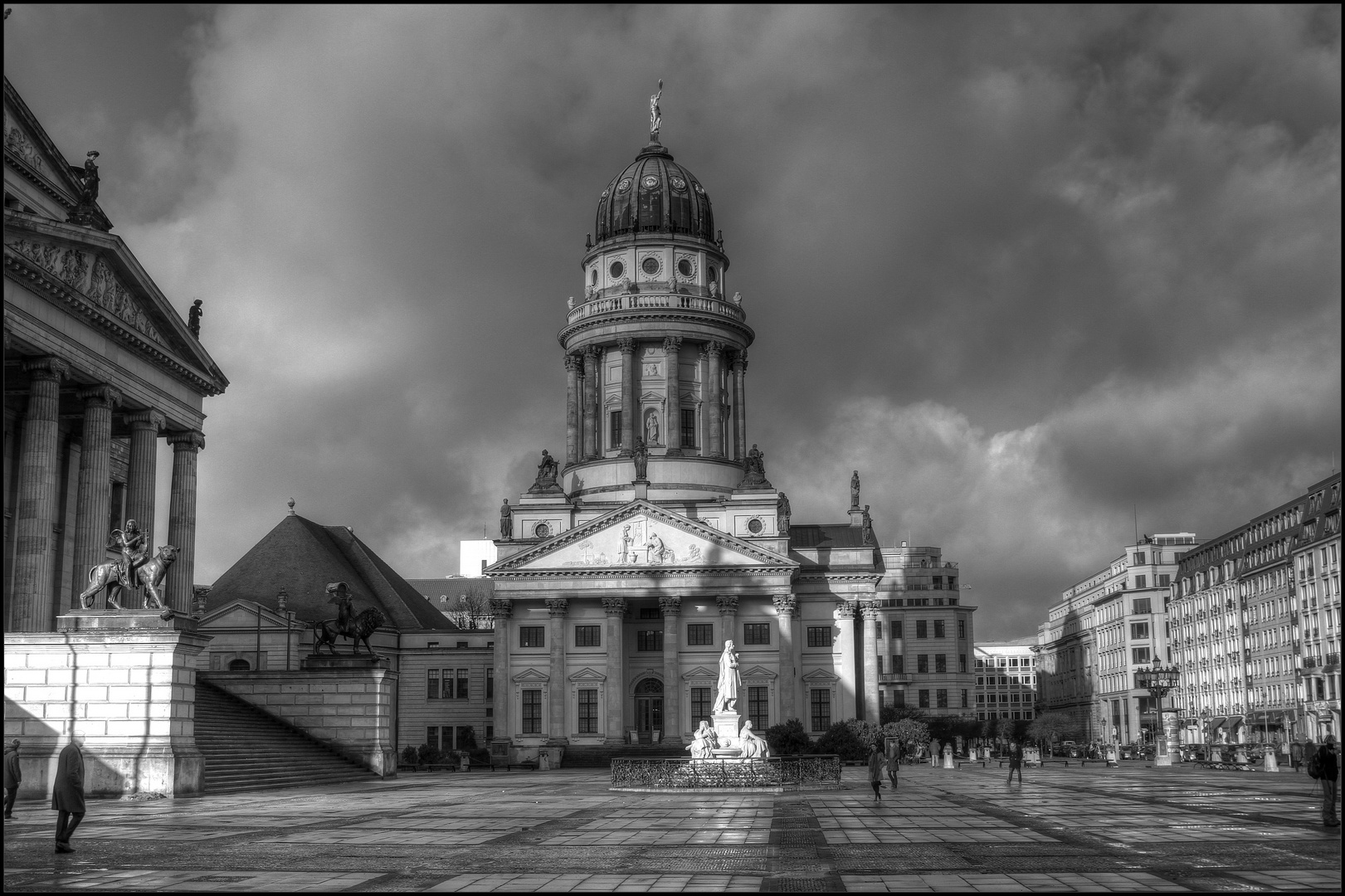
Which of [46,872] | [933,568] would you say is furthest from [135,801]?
[933,568]

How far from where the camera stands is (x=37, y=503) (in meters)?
40.9

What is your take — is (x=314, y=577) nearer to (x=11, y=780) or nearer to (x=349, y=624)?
(x=349, y=624)

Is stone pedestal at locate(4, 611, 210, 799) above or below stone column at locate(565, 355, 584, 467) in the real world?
below

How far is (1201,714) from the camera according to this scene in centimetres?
11262

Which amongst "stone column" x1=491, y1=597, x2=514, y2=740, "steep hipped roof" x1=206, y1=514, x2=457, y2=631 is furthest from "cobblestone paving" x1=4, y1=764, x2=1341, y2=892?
"steep hipped roof" x1=206, y1=514, x2=457, y2=631

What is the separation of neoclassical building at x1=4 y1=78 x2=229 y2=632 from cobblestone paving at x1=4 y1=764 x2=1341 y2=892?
11.6m

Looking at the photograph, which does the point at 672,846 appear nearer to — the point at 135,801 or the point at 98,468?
the point at 135,801

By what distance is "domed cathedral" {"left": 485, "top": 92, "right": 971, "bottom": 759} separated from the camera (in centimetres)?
8488

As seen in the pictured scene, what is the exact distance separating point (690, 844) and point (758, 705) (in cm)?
6404

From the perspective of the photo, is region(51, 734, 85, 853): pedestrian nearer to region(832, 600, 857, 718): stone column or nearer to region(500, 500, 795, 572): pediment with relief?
region(500, 500, 795, 572): pediment with relief

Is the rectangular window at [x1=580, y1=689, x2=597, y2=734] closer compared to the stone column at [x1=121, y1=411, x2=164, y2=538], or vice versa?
the stone column at [x1=121, y1=411, x2=164, y2=538]

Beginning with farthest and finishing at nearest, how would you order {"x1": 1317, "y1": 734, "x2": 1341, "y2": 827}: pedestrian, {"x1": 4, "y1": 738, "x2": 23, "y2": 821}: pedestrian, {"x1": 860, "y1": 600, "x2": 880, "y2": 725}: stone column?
{"x1": 860, "y1": 600, "x2": 880, "y2": 725}: stone column, {"x1": 4, "y1": 738, "x2": 23, "y2": 821}: pedestrian, {"x1": 1317, "y1": 734, "x2": 1341, "y2": 827}: pedestrian

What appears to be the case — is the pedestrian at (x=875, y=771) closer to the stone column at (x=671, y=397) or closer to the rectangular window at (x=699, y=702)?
the rectangular window at (x=699, y=702)

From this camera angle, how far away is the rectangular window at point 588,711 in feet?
280
